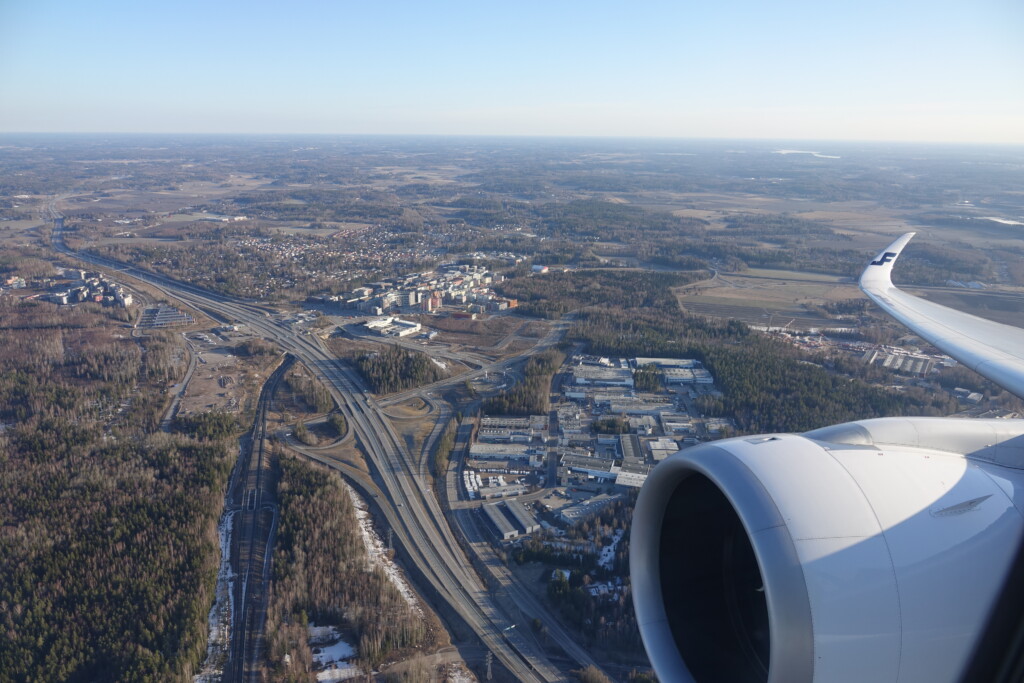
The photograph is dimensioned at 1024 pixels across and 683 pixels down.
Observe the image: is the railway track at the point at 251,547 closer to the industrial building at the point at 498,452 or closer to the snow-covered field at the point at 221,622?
the snow-covered field at the point at 221,622

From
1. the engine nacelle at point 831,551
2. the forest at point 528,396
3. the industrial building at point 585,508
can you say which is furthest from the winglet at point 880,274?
the forest at point 528,396

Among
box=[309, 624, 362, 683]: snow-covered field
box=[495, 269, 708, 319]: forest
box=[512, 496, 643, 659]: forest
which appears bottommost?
box=[309, 624, 362, 683]: snow-covered field

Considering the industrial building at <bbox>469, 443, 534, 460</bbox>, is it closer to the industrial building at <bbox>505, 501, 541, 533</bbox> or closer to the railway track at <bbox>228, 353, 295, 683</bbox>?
the industrial building at <bbox>505, 501, 541, 533</bbox>

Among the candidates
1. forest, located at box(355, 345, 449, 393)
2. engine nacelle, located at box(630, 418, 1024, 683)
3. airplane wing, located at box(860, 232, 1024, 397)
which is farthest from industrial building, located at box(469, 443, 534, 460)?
engine nacelle, located at box(630, 418, 1024, 683)

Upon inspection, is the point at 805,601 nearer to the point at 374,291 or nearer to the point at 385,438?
the point at 385,438

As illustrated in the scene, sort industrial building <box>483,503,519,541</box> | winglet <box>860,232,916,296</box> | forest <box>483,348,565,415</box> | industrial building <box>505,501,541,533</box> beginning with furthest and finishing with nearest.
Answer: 1. forest <box>483,348,565,415</box>
2. industrial building <box>505,501,541,533</box>
3. industrial building <box>483,503,519,541</box>
4. winglet <box>860,232,916,296</box>

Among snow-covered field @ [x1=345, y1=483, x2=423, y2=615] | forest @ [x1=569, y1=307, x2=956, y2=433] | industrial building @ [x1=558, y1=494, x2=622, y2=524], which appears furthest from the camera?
forest @ [x1=569, y1=307, x2=956, y2=433]

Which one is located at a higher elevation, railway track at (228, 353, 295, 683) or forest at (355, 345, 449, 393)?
forest at (355, 345, 449, 393)

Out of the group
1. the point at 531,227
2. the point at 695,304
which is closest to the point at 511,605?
the point at 695,304

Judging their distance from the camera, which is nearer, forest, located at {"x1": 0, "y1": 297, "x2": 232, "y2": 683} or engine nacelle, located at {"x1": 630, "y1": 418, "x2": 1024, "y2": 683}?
engine nacelle, located at {"x1": 630, "y1": 418, "x2": 1024, "y2": 683}
